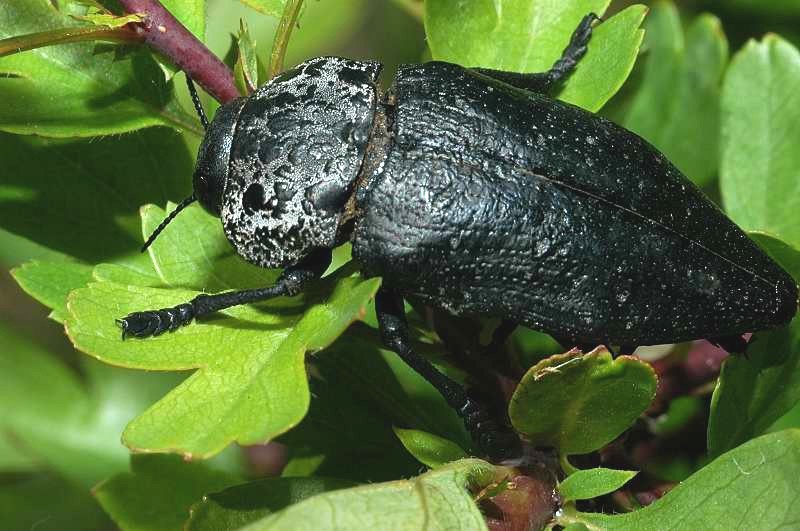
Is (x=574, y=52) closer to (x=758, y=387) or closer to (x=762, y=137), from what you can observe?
(x=762, y=137)

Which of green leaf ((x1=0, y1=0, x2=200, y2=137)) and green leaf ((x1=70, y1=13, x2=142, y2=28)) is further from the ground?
green leaf ((x1=70, y1=13, x2=142, y2=28))

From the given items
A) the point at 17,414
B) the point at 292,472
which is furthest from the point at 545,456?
the point at 17,414

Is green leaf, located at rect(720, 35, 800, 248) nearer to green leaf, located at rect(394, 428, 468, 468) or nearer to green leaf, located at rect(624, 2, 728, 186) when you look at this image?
green leaf, located at rect(624, 2, 728, 186)

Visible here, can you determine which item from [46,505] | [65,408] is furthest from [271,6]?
[46,505]

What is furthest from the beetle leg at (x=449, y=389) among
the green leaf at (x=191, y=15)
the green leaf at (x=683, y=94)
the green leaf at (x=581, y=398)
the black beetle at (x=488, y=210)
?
the green leaf at (x=683, y=94)

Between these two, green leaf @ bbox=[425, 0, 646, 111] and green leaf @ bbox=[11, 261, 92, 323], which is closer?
green leaf @ bbox=[11, 261, 92, 323]

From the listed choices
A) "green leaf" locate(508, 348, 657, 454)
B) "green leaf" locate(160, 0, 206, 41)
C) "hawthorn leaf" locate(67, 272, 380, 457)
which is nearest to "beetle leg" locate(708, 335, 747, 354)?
"green leaf" locate(508, 348, 657, 454)

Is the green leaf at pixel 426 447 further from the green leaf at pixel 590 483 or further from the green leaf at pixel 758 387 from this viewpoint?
the green leaf at pixel 758 387
